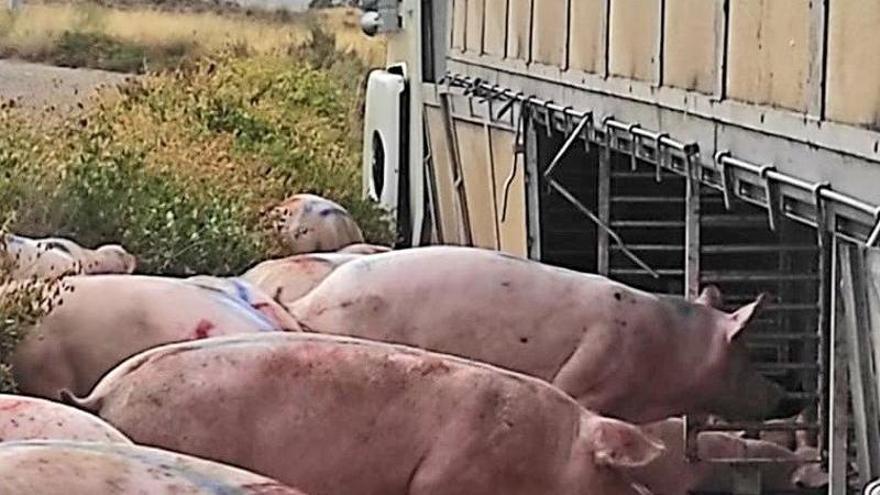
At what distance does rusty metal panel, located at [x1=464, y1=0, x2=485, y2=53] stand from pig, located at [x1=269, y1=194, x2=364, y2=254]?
4.22ft

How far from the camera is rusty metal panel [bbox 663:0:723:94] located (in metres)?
7.39

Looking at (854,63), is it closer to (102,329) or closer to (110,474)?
(110,474)

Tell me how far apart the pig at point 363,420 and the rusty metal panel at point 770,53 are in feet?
3.56

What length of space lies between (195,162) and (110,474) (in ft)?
37.9

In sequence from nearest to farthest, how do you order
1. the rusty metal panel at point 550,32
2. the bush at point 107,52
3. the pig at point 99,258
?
the pig at point 99,258, the rusty metal panel at point 550,32, the bush at point 107,52

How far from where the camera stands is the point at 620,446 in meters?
6.68

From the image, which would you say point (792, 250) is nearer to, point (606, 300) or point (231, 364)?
point (606, 300)

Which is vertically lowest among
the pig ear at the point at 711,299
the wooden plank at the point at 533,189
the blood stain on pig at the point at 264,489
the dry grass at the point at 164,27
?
the pig ear at the point at 711,299

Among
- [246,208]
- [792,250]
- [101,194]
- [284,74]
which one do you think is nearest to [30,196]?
[101,194]

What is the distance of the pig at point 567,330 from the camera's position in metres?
8.52

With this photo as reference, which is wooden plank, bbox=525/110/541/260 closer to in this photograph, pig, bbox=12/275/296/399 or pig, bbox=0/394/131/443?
pig, bbox=12/275/296/399

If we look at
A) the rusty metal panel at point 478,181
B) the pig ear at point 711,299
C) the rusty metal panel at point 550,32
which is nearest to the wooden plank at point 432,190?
the rusty metal panel at point 478,181

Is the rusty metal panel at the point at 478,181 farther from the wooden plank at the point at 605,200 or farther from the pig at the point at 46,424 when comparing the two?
the pig at the point at 46,424

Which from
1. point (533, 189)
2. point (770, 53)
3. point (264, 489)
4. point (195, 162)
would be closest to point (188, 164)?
point (195, 162)
